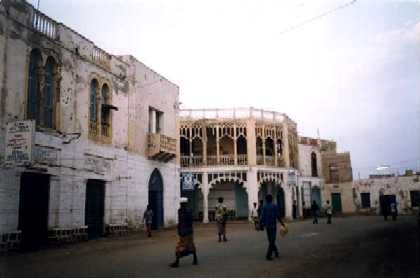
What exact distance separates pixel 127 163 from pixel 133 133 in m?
1.87

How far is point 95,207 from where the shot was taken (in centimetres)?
2005

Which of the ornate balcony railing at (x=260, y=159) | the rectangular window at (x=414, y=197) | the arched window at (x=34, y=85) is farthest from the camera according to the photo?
the rectangular window at (x=414, y=197)

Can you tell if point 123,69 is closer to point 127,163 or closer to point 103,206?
point 127,163

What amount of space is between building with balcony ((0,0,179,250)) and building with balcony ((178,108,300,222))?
8437mm

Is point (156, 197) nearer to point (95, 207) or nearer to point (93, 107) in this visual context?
point (95, 207)

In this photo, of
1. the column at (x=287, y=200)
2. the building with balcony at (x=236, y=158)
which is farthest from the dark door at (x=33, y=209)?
the column at (x=287, y=200)

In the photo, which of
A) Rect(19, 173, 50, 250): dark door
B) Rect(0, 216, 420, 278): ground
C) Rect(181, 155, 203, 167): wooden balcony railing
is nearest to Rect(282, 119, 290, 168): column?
Rect(181, 155, 203, 167): wooden balcony railing

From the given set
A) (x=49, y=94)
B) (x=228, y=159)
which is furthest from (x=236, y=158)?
(x=49, y=94)

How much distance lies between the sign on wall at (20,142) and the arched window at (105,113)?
7065mm

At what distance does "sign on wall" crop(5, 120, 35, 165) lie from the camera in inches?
535

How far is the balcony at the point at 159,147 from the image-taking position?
25016 mm

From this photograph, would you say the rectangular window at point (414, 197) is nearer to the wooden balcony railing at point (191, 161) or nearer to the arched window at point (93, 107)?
the wooden balcony railing at point (191, 161)

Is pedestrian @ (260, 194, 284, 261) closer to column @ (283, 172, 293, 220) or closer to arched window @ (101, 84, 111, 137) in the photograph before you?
arched window @ (101, 84, 111, 137)

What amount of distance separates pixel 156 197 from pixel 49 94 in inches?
436
